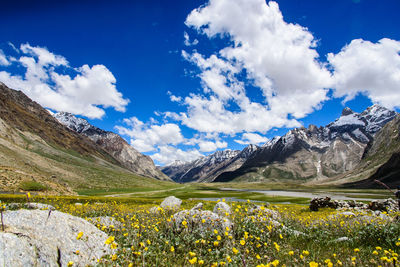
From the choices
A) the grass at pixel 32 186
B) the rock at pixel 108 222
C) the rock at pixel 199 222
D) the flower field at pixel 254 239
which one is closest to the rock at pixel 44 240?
the flower field at pixel 254 239

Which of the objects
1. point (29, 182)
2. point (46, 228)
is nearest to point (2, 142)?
point (29, 182)

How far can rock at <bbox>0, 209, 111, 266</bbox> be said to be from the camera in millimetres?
4949

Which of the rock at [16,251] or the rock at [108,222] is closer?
the rock at [16,251]

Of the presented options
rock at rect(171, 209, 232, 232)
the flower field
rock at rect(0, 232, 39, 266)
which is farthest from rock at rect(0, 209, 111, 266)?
rock at rect(171, 209, 232, 232)

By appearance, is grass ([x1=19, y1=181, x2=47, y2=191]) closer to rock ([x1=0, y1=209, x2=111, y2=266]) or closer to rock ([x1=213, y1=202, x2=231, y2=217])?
rock ([x1=213, y1=202, x2=231, y2=217])

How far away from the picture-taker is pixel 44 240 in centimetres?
575

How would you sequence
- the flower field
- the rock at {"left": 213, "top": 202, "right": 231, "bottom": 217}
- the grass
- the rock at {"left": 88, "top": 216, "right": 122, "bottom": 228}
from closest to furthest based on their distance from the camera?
the flower field < the rock at {"left": 88, "top": 216, "right": 122, "bottom": 228} < the rock at {"left": 213, "top": 202, "right": 231, "bottom": 217} < the grass

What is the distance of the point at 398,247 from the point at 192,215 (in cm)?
837

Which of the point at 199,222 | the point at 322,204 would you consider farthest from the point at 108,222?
the point at 322,204

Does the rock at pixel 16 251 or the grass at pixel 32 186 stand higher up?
the rock at pixel 16 251

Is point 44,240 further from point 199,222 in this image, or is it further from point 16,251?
point 199,222

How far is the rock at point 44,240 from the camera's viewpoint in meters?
4.95

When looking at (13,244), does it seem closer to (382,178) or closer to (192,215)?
(192,215)

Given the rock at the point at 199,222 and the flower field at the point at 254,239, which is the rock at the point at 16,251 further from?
the rock at the point at 199,222
